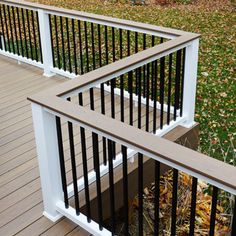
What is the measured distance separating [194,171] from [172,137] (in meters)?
2.32

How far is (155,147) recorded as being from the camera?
7.24 feet

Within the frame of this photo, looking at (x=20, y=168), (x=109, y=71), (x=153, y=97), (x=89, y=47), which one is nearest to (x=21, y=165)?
(x=20, y=168)

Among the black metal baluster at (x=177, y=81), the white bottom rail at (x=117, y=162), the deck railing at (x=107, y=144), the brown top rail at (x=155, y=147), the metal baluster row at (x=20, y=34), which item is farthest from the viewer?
the metal baluster row at (x=20, y=34)

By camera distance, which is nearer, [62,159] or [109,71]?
[62,159]

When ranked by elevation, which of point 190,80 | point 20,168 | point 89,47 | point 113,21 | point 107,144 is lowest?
point 89,47

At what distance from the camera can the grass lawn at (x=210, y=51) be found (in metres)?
6.62

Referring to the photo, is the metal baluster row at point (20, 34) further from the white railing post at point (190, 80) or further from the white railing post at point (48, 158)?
the white railing post at point (48, 158)

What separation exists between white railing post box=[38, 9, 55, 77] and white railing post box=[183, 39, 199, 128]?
2138 millimetres

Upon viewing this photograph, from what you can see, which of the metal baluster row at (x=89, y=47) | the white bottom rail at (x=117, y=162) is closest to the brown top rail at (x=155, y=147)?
the white bottom rail at (x=117, y=162)

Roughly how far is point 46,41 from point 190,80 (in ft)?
7.24

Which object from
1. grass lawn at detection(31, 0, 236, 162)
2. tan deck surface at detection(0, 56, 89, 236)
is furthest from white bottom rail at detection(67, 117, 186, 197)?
grass lawn at detection(31, 0, 236, 162)

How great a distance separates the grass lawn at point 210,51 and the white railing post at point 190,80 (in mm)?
679

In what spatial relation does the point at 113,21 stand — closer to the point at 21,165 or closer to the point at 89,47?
the point at 21,165

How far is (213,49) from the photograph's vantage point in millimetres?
10031
